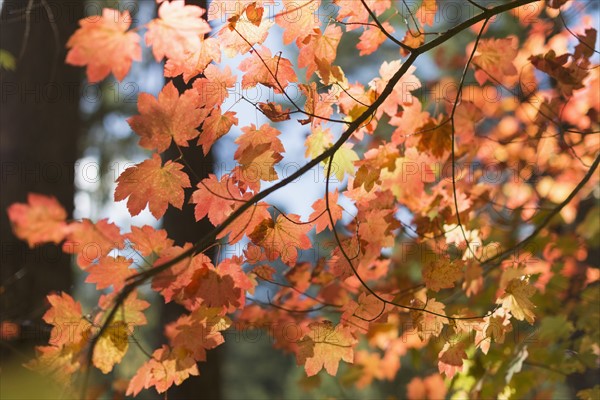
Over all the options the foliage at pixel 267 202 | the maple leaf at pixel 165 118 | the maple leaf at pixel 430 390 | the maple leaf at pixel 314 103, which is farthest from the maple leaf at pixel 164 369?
the maple leaf at pixel 430 390

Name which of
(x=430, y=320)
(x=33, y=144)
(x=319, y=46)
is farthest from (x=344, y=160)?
(x=33, y=144)

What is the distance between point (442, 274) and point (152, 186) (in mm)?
964

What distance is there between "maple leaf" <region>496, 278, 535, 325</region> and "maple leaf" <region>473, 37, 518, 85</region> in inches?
35.4

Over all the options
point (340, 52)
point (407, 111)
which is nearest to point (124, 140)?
point (340, 52)

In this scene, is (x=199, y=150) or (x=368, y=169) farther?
(x=199, y=150)

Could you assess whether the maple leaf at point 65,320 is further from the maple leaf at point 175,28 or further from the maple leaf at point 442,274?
the maple leaf at point 442,274

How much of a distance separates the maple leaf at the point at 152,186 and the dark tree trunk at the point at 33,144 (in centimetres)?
138

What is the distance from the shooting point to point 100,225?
1.67 m

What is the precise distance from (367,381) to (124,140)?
17.5 feet

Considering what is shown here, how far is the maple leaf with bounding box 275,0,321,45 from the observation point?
1838 mm

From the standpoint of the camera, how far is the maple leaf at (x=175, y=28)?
1375 millimetres

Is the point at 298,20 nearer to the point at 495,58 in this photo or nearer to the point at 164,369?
the point at 495,58

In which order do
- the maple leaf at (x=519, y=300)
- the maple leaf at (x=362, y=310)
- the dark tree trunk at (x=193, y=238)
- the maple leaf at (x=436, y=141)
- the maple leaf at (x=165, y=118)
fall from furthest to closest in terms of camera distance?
the dark tree trunk at (x=193, y=238) < the maple leaf at (x=436, y=141) < the maple leaf at (x=362, y=310) < the maple leaf at (x=519, y=300) < the maple leaf at (x=165, y=118)

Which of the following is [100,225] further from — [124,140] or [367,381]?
[124,140]
